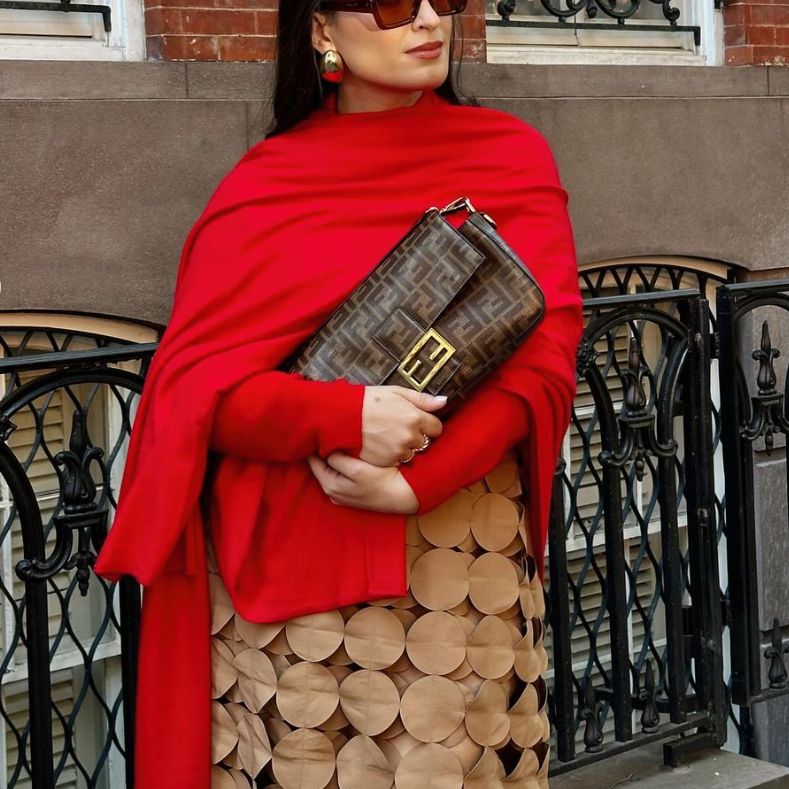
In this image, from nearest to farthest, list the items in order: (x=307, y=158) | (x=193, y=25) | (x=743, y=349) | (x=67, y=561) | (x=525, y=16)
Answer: (x=307, y=158) < (x=67, y=561) < (x=193, y=25) < (x=525, y=16) < (x=743, y=349)

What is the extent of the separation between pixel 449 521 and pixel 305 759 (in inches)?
19.6

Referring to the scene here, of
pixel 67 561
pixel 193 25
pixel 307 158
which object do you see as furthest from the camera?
pixel 193 25

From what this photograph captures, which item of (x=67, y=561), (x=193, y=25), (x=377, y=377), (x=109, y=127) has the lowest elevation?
(x=67, y=561)

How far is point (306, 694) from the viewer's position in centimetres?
261

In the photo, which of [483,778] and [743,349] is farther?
[743,349]

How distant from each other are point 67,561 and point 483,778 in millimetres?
1068

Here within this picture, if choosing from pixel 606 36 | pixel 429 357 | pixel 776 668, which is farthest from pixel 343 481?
pixel 606 36

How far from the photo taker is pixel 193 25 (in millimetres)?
4359

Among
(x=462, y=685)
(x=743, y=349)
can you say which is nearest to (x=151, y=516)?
(x=462, y=685)

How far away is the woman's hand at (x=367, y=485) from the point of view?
2.51m

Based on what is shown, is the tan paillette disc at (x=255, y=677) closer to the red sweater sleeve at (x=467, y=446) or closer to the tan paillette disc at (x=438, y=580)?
the tan paillette disc at (x=438, y=580)

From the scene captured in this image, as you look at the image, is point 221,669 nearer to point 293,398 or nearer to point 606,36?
point 293,398

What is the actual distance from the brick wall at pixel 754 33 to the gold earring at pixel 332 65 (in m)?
3.44

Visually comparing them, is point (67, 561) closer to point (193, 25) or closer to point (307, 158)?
point (307, 158)
